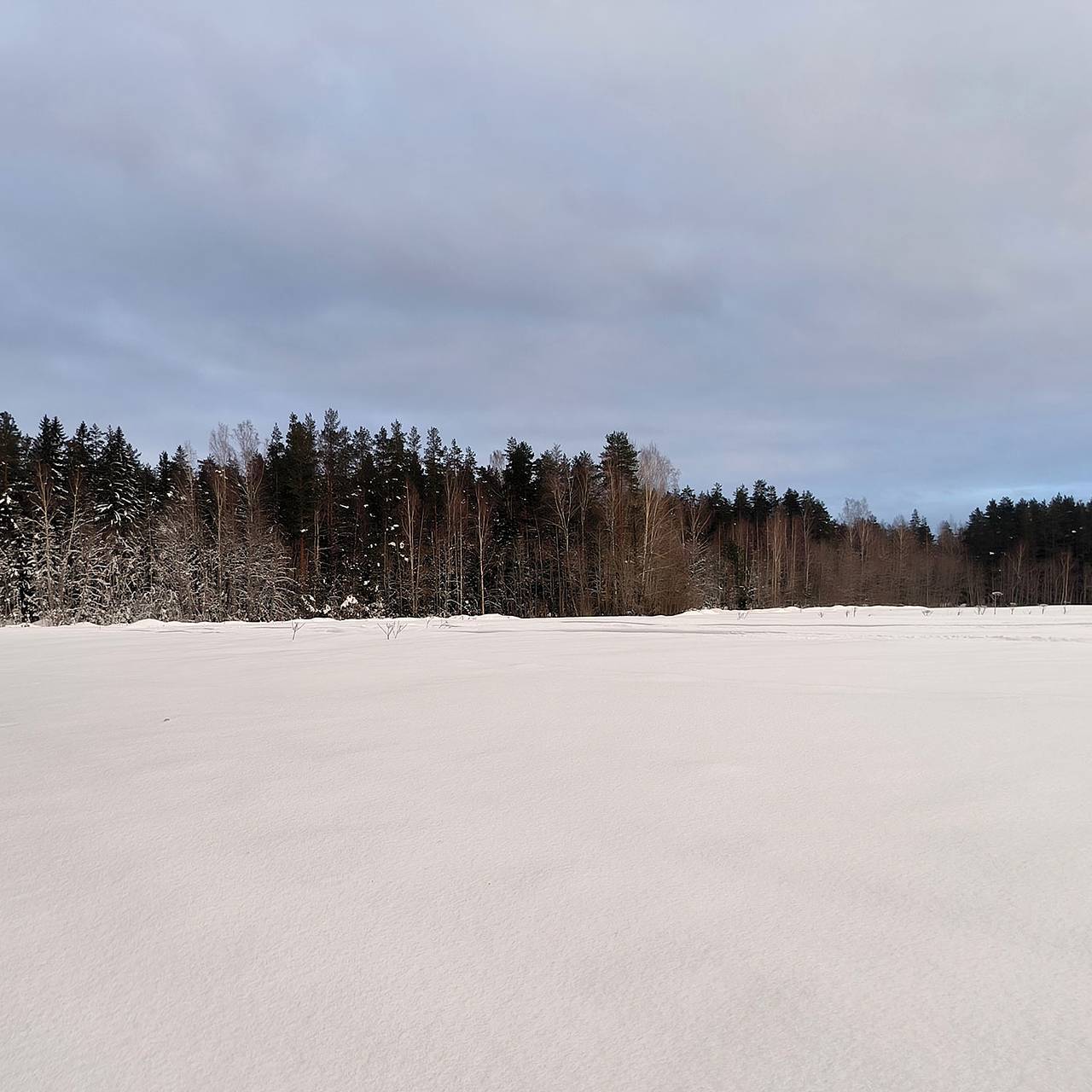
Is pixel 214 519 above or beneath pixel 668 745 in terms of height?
above

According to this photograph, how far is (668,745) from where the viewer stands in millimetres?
2627

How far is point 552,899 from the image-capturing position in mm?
1426

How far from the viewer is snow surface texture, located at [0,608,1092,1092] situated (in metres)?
0.98

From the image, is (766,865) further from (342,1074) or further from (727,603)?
(727,603)

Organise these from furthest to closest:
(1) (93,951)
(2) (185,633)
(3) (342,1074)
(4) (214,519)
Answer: (4) (214,519), (2) (185,633), (1) (93,951), (3) (342,1074)

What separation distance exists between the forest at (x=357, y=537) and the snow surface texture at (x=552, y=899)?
1899 centimetres

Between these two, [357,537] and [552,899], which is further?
[357,537]

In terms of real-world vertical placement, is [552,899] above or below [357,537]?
below

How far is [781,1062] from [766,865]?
0.65 meters

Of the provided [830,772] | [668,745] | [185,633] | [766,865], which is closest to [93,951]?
[766,865]

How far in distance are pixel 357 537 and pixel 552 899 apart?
93.2ft

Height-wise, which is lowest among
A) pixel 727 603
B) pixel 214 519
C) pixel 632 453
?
pixel 727 603

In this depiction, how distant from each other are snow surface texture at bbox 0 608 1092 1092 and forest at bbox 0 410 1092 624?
19.0 m

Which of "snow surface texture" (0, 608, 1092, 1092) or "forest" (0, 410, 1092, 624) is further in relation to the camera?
"forest" (0, 410, 1092, 624)
